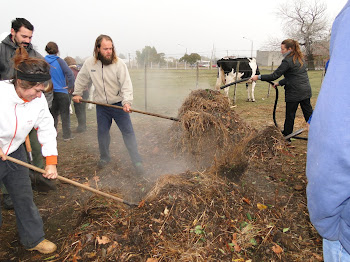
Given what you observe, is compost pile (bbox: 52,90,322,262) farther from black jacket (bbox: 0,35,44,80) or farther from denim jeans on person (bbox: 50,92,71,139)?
denim jeans on person (bbox: 50,92,71,139)

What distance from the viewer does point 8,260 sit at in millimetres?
2504

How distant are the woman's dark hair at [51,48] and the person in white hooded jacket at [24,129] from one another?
3025 millimetres

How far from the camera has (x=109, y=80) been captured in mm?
3848

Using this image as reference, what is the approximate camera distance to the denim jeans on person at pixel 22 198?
2271 millimetres

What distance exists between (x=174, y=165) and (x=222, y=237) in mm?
2138

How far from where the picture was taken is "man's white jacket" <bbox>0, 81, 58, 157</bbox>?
200 centimetres

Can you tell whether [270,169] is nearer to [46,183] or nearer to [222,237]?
[222,237]

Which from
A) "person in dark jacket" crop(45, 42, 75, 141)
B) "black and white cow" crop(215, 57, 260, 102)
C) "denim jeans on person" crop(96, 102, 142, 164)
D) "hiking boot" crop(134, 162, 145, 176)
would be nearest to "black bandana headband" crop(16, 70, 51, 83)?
"denim jeans on person" crop(96, 102, 142, 164)

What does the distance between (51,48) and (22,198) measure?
3.59 metres

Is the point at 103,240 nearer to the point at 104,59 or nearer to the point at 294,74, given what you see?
the point at 104,59

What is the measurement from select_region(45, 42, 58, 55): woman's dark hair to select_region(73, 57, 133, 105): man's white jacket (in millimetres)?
1486

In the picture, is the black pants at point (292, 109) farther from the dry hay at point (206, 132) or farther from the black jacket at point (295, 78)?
the dry hay at point (206, 132)

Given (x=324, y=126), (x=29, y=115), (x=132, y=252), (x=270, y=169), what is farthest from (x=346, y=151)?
(x=270, y=169)

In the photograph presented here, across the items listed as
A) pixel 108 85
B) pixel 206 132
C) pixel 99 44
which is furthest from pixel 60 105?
pixel 206 132
